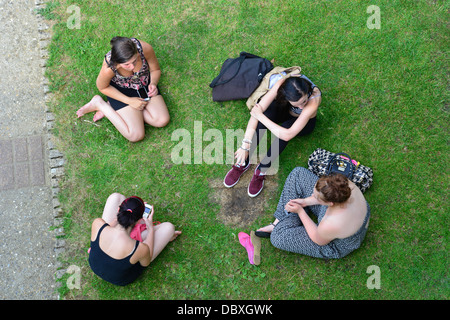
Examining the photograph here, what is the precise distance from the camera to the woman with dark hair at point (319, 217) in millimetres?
3525

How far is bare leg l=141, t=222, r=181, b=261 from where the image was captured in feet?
14.4

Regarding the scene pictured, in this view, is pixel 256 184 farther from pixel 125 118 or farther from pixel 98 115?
pixel 98 115

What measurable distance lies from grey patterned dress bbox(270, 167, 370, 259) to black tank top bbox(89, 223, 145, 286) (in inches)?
72.7

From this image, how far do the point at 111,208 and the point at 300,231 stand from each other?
249 centimetres

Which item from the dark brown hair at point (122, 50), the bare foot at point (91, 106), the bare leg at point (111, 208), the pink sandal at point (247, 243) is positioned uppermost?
the dark brown hair at point (122, 50)

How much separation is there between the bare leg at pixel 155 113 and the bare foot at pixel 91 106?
68cm

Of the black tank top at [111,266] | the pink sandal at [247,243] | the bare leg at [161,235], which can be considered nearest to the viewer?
the black tank top at [111,266]

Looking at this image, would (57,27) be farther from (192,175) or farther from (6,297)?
(6,297)

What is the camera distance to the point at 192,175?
16.3 feet

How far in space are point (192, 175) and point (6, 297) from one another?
9.83 ft

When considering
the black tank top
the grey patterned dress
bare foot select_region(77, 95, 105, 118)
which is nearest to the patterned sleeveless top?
bare foot select_region(77, 95, 105, 118)

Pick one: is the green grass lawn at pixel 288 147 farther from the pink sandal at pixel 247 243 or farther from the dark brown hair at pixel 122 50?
the dark brown hair at pixel 122 50

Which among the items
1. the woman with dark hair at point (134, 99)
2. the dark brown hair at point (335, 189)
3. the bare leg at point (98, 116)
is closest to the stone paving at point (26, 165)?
the bare leg at point (98, 116)
